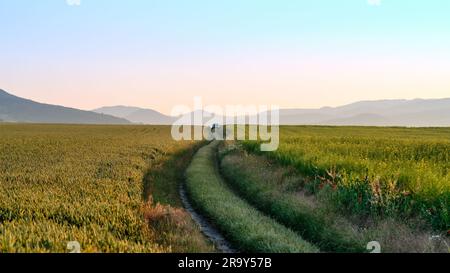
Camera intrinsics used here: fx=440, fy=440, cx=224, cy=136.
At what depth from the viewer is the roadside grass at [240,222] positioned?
11.5 metres

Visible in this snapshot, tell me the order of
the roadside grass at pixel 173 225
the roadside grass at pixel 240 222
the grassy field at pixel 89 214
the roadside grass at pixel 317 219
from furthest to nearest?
the roadside grass at pixel 240 222 → the roadside grass at pixel 173 225 → the roadside grass at pixel 317 219 → the grassy field at pixel 89 214

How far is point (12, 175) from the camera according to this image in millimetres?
17234

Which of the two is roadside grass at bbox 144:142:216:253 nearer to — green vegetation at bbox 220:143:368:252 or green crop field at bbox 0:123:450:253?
green crop field at bbox 0:123:450:253

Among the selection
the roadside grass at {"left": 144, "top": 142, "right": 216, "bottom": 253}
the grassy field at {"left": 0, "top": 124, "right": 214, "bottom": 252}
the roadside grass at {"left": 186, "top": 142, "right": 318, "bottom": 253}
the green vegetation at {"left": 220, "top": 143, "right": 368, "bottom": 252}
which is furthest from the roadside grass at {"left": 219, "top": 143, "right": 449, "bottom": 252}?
the grassy field at {"left": 0, "top": 124, "right": 214, "bottom": 252}

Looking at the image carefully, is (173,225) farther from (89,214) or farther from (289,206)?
(289,206)

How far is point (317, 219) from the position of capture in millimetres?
13547

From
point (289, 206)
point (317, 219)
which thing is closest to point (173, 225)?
point (317, 219)

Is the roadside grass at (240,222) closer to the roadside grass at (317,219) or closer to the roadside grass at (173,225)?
the roadside grass at (317,219)

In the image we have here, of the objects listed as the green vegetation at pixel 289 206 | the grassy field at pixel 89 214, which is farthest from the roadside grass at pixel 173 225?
the green vegetation at pixel 289 206

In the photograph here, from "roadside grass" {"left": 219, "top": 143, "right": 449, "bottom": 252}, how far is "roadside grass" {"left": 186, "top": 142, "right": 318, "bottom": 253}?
2.03 feet

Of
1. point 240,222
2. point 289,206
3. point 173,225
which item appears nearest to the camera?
point 173,225

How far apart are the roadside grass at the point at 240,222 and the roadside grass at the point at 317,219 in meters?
0.62

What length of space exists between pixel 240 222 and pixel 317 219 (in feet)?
7.82
